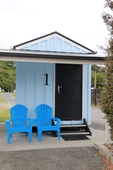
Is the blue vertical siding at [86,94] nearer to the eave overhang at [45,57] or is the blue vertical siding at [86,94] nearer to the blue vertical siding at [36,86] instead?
the blue vertical siding at [36,86]

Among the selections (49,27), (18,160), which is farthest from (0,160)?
(49,27)

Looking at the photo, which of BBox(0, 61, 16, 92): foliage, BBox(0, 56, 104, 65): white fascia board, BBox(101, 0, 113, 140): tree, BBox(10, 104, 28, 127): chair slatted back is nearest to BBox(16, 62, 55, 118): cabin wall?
BBox(10, 104, 28, 127): chair slatted back

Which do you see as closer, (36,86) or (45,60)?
(45,60)

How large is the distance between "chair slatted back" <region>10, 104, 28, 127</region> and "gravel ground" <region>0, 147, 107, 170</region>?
137 cm

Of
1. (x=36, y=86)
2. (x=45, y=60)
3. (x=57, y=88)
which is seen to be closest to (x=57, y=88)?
(x=57, y=88)

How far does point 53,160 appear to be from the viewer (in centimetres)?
375

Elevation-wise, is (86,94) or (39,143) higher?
(86,94)

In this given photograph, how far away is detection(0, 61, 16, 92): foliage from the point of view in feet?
103

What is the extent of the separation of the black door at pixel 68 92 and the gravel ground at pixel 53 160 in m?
2.13

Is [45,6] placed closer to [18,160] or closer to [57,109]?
[57,109]

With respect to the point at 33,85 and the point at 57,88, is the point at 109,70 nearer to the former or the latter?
the point at 57,88

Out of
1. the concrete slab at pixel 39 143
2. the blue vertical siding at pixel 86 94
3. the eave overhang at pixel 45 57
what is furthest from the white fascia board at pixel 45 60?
the concrete slab at pixel 39 143

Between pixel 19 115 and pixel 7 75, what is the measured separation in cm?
2713

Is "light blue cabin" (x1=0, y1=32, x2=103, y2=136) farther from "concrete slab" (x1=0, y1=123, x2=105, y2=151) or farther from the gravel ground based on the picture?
the gravel ground
